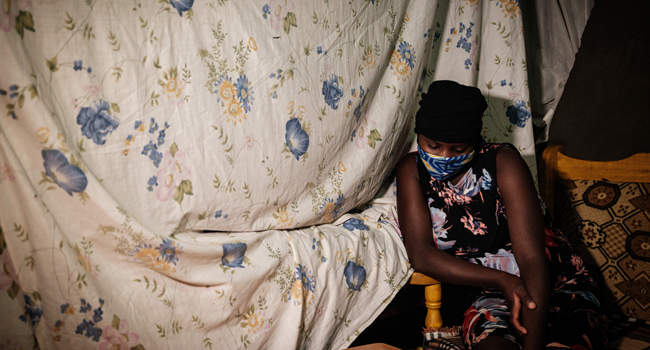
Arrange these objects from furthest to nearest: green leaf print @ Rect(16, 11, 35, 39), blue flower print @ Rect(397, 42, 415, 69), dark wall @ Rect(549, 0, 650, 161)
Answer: dark wall @ Rect(549, 0, 650, 161) → blue flower print @ Rect(397, 42, 415, 69) → green leaf print @ Rect(16, 11, 35, 39)

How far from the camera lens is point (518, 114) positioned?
68.0 inches

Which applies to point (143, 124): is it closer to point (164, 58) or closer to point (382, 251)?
point (164, 58)

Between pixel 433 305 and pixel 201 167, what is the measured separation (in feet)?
2.89

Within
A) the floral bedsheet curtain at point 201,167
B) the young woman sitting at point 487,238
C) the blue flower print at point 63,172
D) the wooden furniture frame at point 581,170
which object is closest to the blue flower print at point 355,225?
the floral bedsheet curtain at point 201,167

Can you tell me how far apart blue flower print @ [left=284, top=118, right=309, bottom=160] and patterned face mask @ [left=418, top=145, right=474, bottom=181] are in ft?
1.28

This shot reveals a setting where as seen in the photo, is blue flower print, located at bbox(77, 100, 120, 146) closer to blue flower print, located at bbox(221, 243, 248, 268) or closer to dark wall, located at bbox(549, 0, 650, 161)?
blue flower print, located at bbox(221, 243, 248, 268)

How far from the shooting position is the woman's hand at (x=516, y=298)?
3.43 ft

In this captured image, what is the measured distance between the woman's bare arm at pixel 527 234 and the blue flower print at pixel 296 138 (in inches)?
25.8

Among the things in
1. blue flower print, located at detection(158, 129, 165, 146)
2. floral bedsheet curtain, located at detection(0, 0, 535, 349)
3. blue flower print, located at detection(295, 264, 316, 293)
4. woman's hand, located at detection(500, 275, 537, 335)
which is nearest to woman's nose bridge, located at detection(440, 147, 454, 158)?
floral bedsheet curtain, located at detection(0, 0, 535, 349)

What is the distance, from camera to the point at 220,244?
105cm

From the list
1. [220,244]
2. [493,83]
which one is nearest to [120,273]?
[220,244]

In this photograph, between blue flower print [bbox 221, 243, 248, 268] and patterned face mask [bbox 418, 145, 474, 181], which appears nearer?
blue flower print [bbox 221, 243, 248, 268]

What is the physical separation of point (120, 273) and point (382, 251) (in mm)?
814

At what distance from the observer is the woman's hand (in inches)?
41.1
